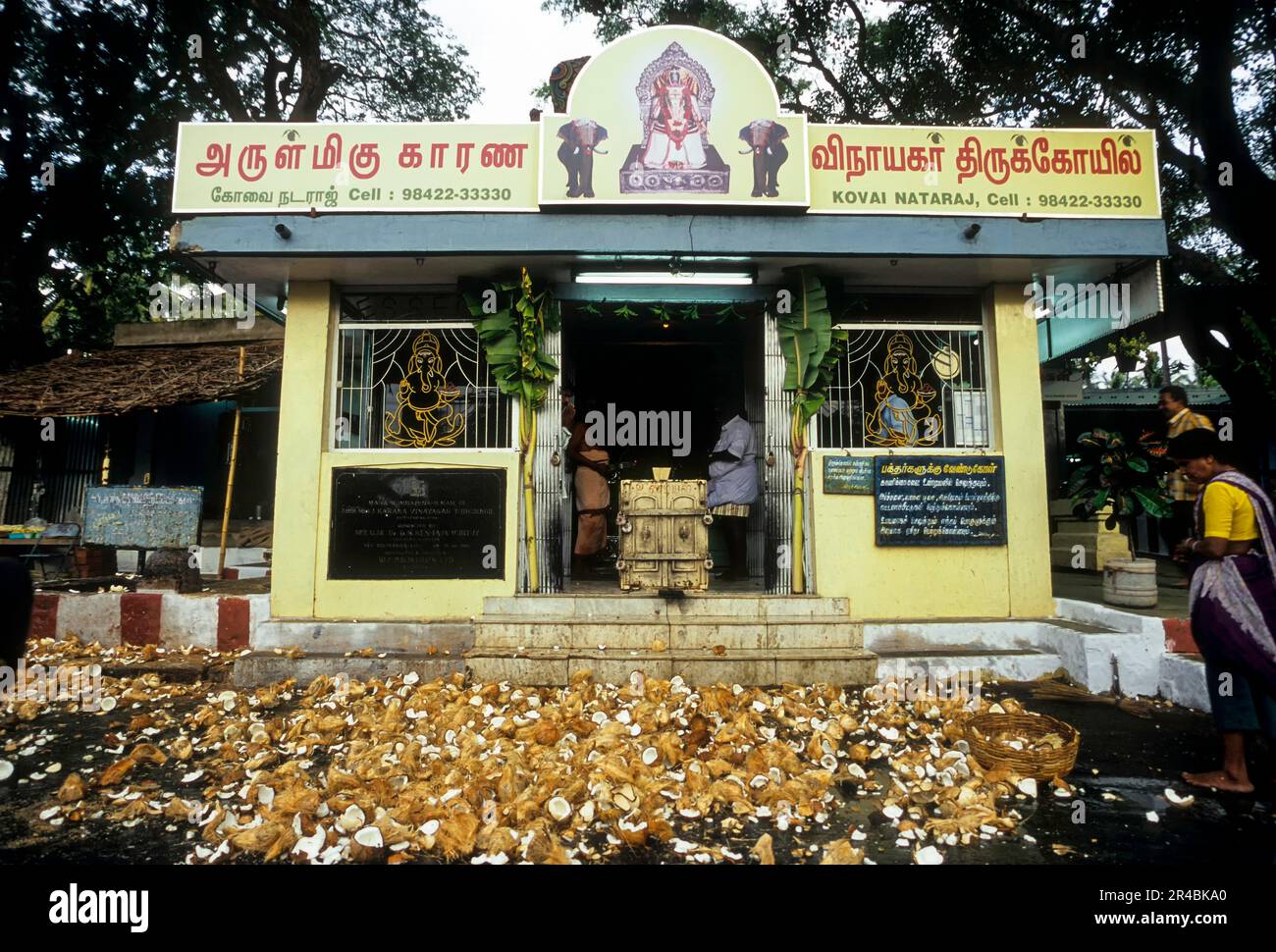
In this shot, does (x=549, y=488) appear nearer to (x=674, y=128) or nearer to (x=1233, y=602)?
(x=674, y=128)

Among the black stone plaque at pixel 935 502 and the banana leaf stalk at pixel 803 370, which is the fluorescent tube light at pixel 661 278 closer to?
the banana leaf stalk at pixel 803 370

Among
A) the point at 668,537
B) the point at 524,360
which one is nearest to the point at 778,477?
the point at 668,537

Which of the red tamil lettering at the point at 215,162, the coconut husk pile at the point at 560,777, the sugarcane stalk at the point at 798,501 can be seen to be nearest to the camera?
the coconut husk pile at the point at 560,777

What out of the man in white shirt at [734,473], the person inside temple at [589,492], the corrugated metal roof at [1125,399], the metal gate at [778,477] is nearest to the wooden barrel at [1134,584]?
the metal gate at [778,477]

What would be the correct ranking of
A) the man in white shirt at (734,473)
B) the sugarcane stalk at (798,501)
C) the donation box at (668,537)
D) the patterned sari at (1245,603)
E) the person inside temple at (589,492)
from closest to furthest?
the patterned sari at (1245,603) < the donation box at (668,537) < the sugarcane stalk at (798,501) < the man in white shirt at (734,473) < the person inside temple at (589,492)

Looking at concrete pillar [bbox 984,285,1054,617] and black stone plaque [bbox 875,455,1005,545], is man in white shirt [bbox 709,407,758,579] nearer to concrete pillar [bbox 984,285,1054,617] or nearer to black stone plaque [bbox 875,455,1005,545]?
black stone plaque [bbox 875,455,1005,545]

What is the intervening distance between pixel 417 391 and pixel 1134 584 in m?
7.35

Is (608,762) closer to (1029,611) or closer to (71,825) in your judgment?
(71,825)

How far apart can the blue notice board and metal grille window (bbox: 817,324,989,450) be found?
275 inches

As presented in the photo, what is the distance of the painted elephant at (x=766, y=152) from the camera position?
5988mm

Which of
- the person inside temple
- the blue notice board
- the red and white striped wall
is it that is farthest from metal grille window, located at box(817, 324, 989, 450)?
the blue notice board

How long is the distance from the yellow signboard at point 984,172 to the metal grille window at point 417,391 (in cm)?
378

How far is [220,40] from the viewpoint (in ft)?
48.5

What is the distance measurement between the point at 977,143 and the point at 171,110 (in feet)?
56.1
